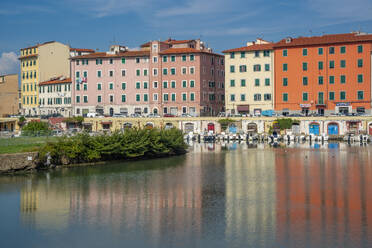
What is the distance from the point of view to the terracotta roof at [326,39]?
74.3 meters

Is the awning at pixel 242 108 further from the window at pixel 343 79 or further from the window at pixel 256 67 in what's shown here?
the window at pixel 343 79

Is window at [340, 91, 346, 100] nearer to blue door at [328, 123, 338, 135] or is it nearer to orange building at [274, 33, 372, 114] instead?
orange building at [274, 33, 372, 114]

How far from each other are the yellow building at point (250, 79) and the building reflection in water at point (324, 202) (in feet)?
123

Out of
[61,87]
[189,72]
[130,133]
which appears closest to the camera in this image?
[130,133]

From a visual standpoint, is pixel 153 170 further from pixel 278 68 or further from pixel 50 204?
pixel 278 68

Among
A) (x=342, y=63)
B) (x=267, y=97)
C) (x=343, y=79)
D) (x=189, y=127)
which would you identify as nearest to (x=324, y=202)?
(x=343, y=79)

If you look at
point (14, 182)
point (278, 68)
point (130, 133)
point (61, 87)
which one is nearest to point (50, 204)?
point (14, 182)

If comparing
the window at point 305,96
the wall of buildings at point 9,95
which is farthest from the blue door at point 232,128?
the wall of buildings at point 9,95

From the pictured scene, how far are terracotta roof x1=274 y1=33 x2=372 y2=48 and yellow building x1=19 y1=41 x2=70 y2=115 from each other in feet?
140

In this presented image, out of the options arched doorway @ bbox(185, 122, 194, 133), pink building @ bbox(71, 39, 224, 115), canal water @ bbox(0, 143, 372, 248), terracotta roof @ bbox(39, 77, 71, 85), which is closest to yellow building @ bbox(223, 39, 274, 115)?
pink building @ bbox(71, 39, 224, 115)

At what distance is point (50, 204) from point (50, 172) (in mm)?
11559

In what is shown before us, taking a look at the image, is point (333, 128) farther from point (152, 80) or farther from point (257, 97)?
point (152, 80)

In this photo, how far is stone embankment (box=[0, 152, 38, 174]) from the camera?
116ft

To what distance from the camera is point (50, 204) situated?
25.6 meters
